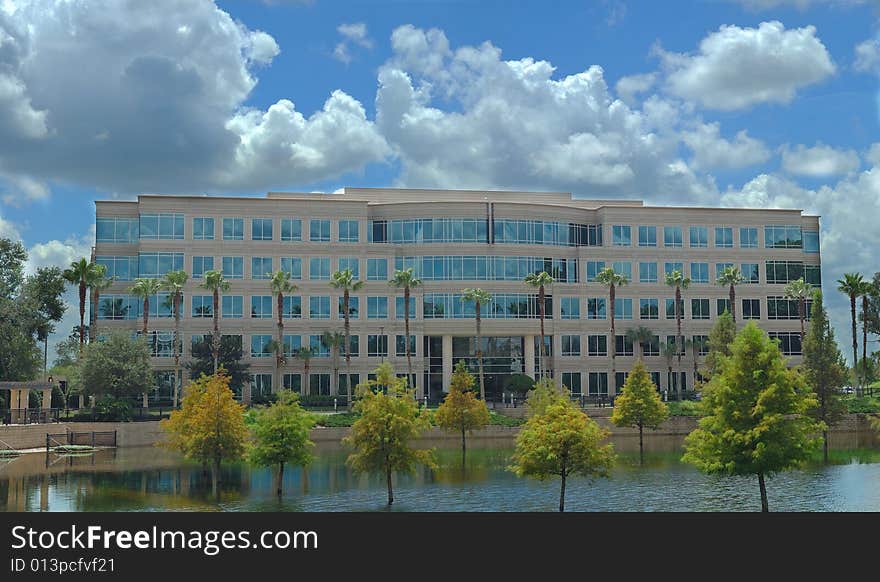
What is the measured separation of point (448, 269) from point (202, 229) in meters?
23.7

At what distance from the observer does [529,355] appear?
9238 cm

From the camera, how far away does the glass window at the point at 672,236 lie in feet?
315

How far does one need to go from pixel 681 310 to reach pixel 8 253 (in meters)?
62.8

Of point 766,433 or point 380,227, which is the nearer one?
point 766,433

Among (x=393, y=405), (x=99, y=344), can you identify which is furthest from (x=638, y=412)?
(x=99, y=344)

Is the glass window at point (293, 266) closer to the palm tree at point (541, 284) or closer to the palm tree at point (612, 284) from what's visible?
the palm tree at point (541, 284)

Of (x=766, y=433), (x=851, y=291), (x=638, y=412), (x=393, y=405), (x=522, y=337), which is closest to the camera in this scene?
(x=766, y=433)

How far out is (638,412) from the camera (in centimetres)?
6281

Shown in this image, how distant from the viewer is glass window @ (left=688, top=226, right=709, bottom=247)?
96.6 metres

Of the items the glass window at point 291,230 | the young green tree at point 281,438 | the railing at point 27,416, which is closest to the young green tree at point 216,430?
the young green tree at point 281,438

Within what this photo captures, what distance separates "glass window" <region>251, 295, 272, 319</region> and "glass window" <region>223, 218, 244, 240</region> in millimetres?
5976

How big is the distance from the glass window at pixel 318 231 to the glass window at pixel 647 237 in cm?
3168
